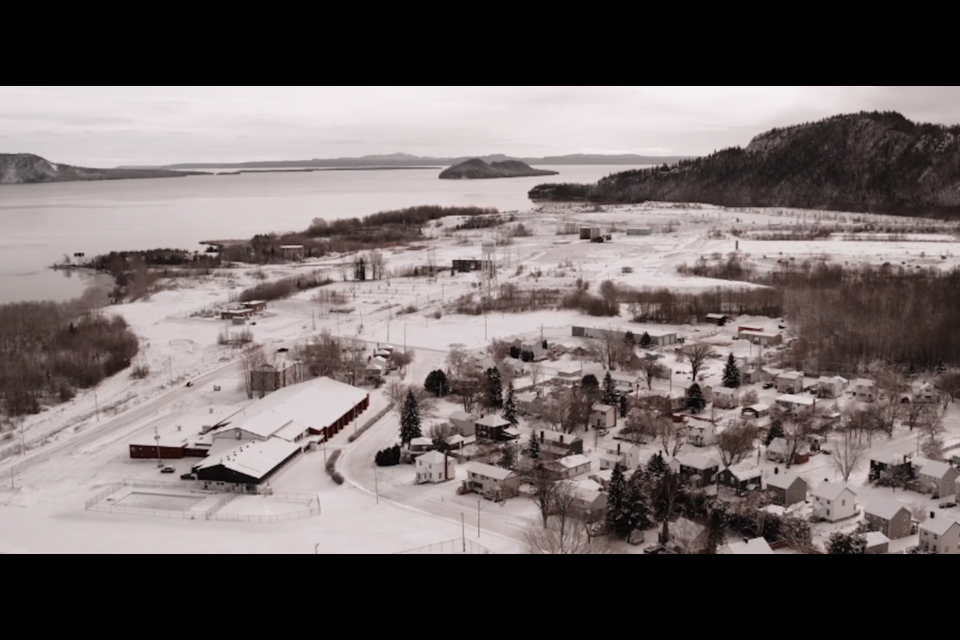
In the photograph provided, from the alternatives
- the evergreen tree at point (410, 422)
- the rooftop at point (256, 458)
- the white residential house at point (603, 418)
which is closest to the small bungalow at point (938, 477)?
the white residential house at point (603, 418)

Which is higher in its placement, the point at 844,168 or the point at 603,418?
the point at 844,168

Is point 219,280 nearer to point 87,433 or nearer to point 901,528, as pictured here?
point 87,433

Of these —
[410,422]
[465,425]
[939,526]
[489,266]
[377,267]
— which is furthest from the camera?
[377,267]

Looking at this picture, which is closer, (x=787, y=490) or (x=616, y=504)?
(x=616, y=504)

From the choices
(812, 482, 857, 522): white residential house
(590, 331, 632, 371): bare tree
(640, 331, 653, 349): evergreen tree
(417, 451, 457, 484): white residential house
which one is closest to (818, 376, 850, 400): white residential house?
(590, 331, 632, 371): bare tree

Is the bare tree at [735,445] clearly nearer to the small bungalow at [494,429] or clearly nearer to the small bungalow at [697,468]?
the small bungalow at [697,468]

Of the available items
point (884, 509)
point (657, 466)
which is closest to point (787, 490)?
point (884, 509)

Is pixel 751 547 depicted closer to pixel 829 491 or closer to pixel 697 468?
pixel 829 491

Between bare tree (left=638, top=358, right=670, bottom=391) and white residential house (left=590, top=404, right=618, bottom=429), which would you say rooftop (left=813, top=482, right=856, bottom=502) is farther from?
bare tree (left=638, top=358, right=670, bottom=391)

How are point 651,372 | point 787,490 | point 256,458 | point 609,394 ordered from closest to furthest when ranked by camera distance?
point 787,490
point 256,458
point 609,394
point 651,372
